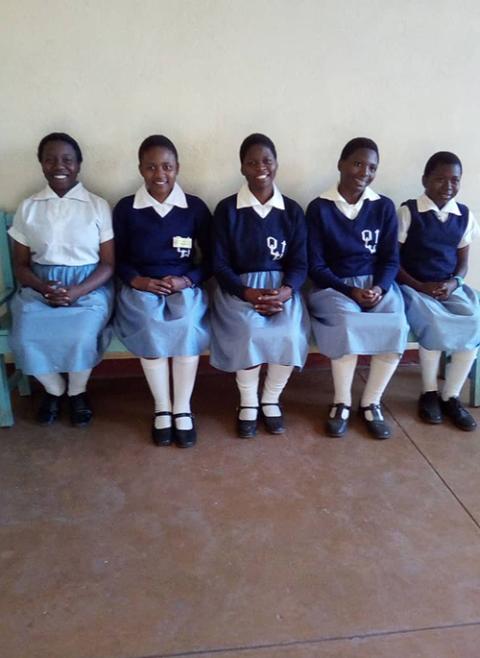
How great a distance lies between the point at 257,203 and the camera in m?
2.46

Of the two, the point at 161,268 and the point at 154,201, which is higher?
the point at 154,201

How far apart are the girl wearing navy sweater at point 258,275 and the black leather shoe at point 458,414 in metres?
0.73

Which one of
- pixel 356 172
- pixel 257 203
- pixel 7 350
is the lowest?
pixel 7 350

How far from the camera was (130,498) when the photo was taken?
2021mm

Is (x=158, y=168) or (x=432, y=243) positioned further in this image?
(x=432, y=243)

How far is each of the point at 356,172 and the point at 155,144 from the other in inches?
33.6

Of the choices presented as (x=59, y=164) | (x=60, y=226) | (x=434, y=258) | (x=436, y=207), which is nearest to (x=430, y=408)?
(x=434, y=258)

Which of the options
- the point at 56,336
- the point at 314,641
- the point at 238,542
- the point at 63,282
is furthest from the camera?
the point at 63,282

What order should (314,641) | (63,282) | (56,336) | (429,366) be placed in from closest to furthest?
(314,641) < (56,336) < (63,282) < (429,366)

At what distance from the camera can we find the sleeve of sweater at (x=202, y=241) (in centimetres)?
251

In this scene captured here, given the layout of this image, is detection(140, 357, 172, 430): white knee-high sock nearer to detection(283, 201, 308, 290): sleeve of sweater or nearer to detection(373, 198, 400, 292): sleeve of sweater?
detection(283, 201, 308, 290): sleeve of sweater

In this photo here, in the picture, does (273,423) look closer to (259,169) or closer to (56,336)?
(56,336)

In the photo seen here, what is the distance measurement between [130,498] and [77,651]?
61cm

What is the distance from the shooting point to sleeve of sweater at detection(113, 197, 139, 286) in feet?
8.11
